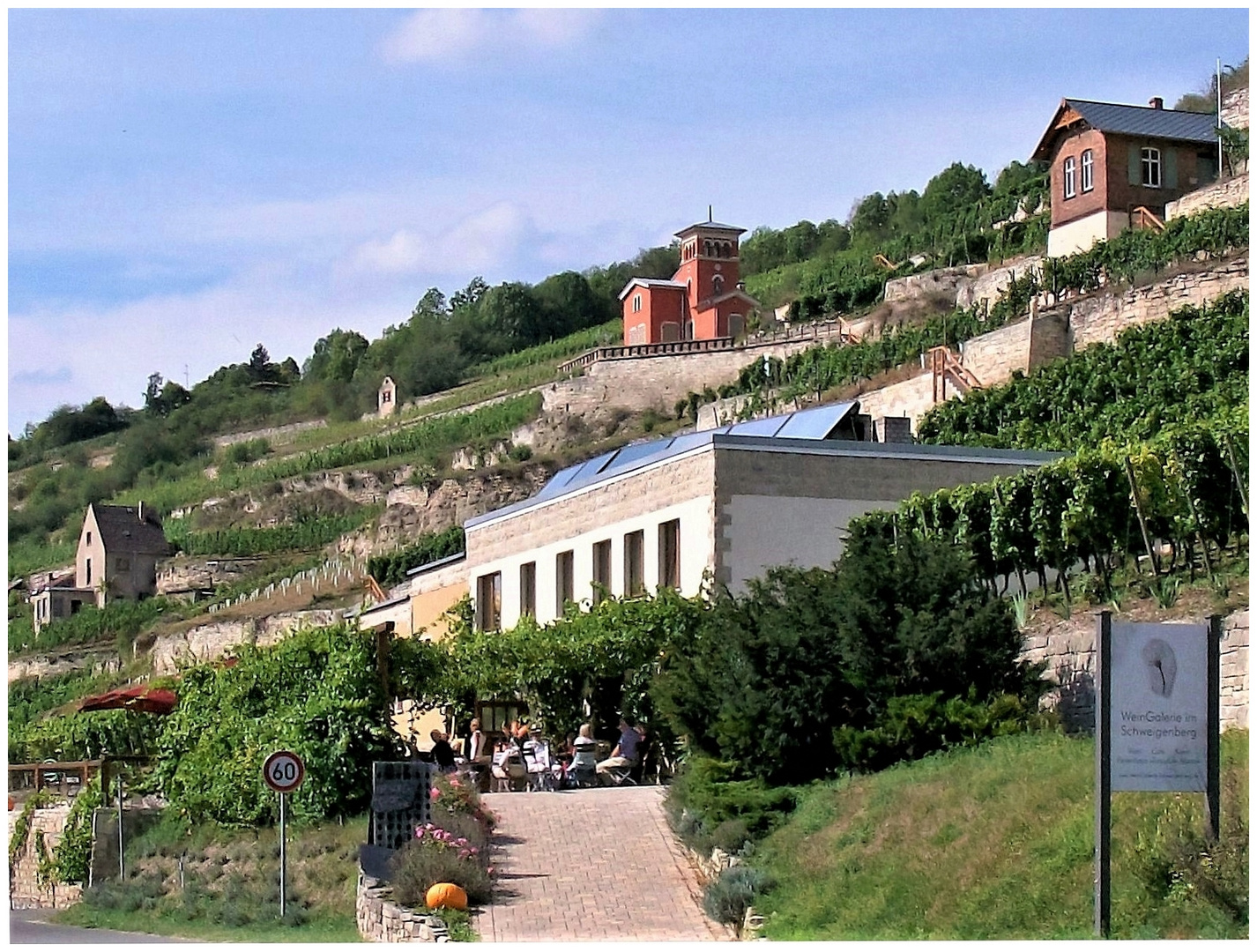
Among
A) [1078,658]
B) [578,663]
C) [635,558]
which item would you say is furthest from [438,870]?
[635,558]

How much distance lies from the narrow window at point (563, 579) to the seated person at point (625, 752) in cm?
715

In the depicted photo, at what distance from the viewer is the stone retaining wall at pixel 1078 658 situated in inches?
738

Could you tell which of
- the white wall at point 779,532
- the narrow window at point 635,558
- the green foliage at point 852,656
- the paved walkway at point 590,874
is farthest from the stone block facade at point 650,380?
the green foliage at point 852,656

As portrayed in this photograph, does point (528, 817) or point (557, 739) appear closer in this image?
point (528, 817)

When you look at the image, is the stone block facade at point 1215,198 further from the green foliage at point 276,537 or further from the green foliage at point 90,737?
the green foliage at point 276,537

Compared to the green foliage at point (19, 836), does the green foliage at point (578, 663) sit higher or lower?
higher

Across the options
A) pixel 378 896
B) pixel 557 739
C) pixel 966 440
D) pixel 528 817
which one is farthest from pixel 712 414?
pixel 378 896

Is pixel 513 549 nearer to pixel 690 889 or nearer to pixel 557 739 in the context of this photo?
pixel 557 739

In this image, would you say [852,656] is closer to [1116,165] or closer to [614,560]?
[614,560]

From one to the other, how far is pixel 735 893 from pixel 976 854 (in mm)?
2510

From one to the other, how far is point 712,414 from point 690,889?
4378cm

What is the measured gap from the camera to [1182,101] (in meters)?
88.6

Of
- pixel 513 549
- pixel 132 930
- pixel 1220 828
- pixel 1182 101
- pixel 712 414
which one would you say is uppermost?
pixel 1182 101

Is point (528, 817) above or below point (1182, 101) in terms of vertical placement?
below
